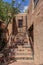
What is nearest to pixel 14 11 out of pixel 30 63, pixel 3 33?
pixel 3 33

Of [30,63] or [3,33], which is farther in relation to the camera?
[3,33]

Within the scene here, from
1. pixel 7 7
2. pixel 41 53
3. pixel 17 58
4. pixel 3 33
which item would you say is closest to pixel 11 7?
pixel 7 7

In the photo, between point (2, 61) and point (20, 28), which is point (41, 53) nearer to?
point (2, 61)

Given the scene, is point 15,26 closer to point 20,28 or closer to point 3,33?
point 20,28

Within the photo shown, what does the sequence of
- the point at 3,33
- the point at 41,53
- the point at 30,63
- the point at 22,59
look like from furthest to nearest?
the point at 3,33
the point at 22,59
the point at 30,63
the point at 41,53

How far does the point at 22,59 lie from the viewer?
1430cm

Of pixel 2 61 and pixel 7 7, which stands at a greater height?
pixel 7 7

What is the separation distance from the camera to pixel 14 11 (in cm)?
1947

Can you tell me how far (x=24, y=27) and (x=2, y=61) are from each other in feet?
41.5

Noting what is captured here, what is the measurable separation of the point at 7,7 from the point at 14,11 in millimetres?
995

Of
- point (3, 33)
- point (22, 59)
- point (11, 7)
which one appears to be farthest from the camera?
point (3, 33)

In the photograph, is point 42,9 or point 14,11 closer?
point 42,9

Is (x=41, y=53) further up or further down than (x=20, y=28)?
further down

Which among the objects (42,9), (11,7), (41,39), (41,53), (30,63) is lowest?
(30,63)
